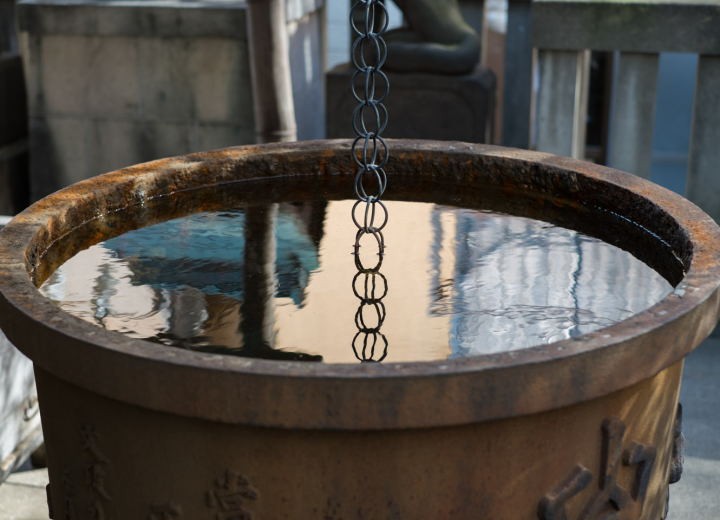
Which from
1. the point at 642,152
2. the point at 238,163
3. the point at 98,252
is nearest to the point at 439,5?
the point at 642,152

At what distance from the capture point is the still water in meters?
2.14

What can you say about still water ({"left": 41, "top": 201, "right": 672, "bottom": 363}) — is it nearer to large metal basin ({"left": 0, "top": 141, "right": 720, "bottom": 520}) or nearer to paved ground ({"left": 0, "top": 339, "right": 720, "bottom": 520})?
large metal basin ({"left": 0, "top": 141, "right": 720, "bottom": 520})

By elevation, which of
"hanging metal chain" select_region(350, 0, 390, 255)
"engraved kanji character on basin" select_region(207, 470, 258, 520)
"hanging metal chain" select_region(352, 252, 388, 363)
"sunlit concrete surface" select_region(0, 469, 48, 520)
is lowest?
"sunlit concrete surface" select_region(0, 469, 48, 520)

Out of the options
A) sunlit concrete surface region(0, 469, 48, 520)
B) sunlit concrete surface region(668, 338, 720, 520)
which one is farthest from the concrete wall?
sunlit concrete surface region(668, 338, 720, 520)

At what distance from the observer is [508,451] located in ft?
5.76

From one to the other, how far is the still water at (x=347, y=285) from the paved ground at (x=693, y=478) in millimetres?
1607

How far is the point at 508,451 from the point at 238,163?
61.6 inches

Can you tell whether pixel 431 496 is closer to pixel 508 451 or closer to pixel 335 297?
pixel 508 451

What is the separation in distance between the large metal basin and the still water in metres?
0.27

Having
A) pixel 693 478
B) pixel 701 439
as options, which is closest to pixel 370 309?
pixel 693 478

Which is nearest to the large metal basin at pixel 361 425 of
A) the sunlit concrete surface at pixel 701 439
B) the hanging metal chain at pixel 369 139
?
the hanging metal chain at pixel 369 139

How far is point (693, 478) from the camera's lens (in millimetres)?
3877

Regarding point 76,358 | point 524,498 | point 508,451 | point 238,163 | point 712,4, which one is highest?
point 712,4

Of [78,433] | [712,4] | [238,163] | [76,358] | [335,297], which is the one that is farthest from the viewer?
[712,4]
